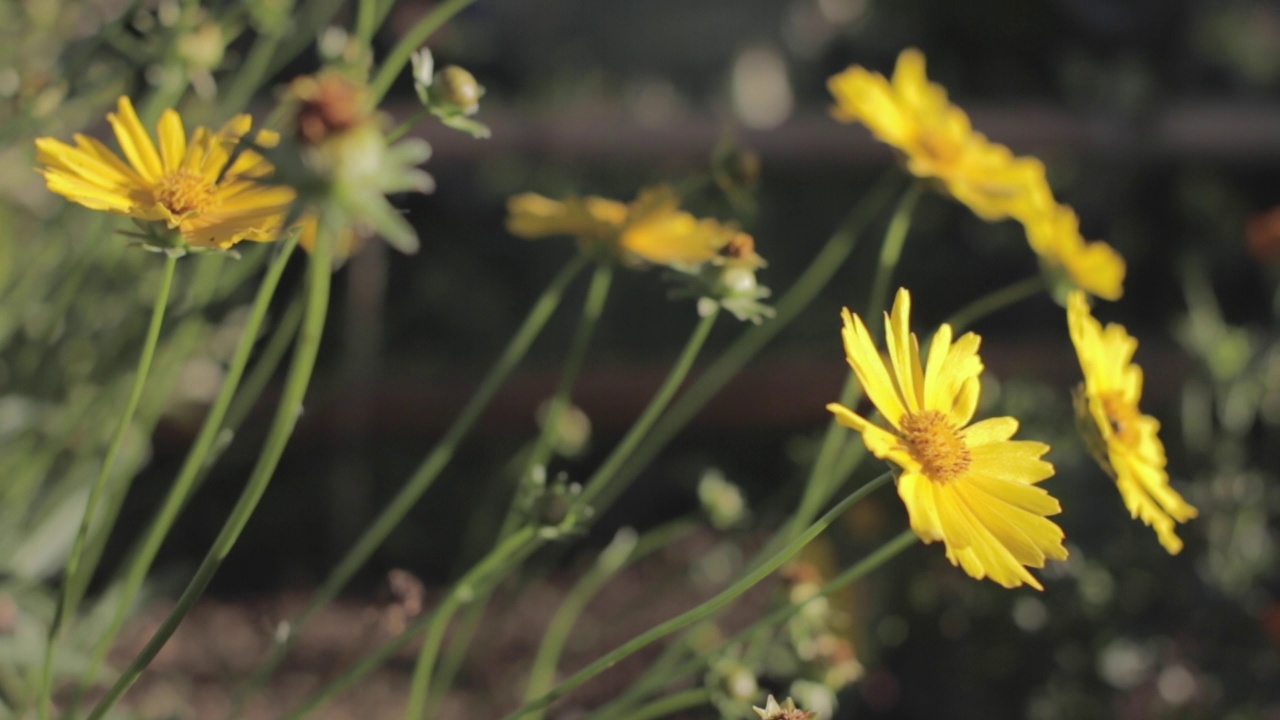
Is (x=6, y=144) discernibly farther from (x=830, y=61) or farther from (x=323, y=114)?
(x=830, y=61)

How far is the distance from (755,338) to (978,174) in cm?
61

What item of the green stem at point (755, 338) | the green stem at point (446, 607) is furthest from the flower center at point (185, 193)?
the green stem at point (755, 338)

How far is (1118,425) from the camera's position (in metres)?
0.63

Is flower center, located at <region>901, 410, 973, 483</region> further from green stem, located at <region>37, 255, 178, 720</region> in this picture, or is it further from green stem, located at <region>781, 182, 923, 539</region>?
green stem, located at <region>37, 255, 178, 720</region>

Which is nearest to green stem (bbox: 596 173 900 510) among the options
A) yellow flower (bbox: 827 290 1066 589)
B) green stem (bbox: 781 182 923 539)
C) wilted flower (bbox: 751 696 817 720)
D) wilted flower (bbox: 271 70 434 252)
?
green stem (bbox: 781 182 923 539)

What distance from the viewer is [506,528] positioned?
27.6 inches

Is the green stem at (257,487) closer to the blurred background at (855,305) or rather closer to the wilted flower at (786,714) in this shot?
the wilted flower at (786,714)

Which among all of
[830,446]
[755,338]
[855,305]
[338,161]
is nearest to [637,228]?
[830,446]

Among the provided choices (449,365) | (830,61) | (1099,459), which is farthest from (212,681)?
(830,61)

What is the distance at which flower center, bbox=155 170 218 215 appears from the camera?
1.77 ft

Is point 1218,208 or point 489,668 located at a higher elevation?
point 1218,208

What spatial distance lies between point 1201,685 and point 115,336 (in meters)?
1.06

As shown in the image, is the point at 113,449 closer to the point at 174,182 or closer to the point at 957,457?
the point at 174,182

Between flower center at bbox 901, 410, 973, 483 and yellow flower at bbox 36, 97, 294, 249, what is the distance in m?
0.30
